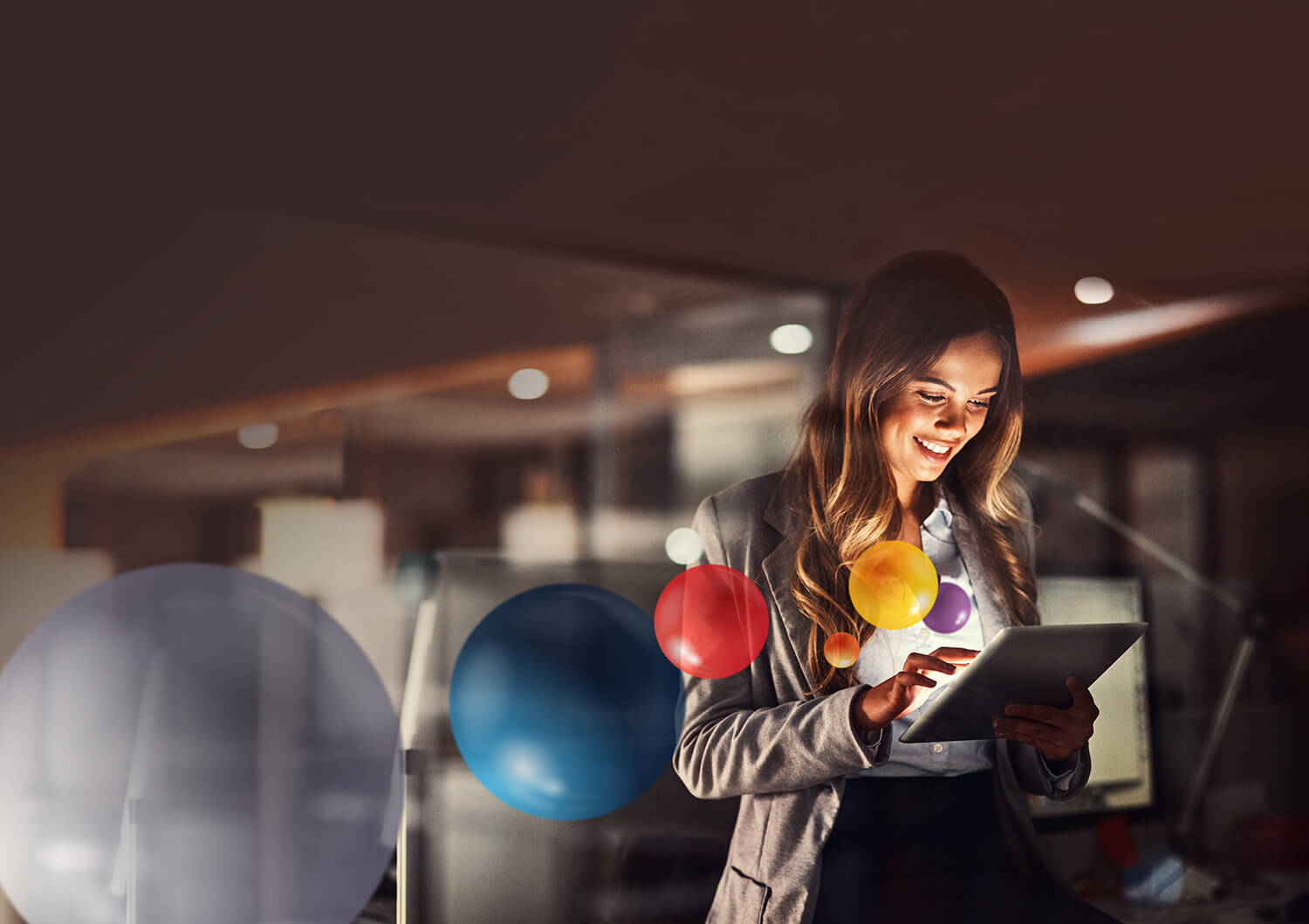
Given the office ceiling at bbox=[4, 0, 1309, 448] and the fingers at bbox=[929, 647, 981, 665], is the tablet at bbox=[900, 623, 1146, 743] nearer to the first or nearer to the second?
the fingers at bbox=[929, 647, 981, 665]

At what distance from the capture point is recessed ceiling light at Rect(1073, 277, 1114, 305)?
1.51 m

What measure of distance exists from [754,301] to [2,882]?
4.05 feet

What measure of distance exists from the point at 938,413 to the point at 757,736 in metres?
0.52

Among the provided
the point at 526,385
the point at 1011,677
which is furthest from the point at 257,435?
the point at 1011,677

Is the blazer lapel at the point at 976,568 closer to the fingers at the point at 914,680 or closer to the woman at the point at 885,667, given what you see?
the woman at the point at 885,667

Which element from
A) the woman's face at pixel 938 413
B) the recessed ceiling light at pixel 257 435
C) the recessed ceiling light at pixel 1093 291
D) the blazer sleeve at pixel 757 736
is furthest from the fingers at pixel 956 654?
the recessed ceiling light at pixel 257 435

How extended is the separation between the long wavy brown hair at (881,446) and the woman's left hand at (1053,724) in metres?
0.14

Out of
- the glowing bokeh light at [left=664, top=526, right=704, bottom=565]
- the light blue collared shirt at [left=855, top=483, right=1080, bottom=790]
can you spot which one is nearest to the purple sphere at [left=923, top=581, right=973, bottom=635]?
the light blue collared shirt at [left=855, top=483, right=1080, bottom=790]

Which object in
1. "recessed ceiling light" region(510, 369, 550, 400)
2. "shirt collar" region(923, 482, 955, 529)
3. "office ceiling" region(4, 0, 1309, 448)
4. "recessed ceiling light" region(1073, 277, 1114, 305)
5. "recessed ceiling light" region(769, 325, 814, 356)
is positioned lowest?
"shirt collar" region(923, 482, 955, 529)

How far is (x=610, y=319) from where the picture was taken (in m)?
1.38

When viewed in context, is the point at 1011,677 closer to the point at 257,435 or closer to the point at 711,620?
the point at 711,620

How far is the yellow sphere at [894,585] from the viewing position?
1.35 meters

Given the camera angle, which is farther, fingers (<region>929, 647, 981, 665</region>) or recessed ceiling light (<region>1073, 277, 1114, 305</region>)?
A: recessed ceiling light (<region>1073, 277, 1114, 305</region>)

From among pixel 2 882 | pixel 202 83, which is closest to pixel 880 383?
pixel 202 83
